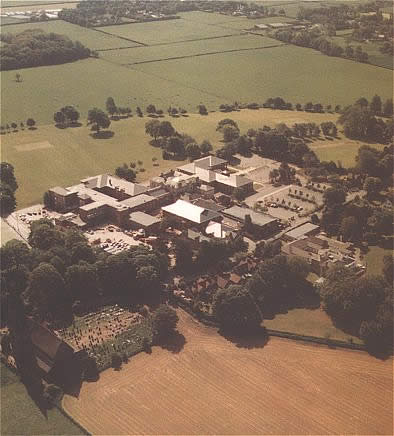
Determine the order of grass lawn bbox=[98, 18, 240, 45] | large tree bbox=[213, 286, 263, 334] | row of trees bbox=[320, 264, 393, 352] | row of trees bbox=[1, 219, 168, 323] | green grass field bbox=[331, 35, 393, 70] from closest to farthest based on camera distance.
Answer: row of trees bbox=[320, 264, 393, 352]
large tree bbox=[213, 286, 263, 334]
row of trees bbox=[1, 219, 168, 323]
green grass field bbox=[331, 35, 393, 70]
grass lawn bbox=[98, 18, 240, 45]

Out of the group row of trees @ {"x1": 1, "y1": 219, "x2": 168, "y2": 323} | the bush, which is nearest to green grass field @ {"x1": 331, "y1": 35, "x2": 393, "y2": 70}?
row of trees @ {"x1": 1, "y1": 219, "x2": 168, "y2": 323}

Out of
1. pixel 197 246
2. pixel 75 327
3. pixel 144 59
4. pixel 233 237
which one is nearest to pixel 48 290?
pixel 75 327

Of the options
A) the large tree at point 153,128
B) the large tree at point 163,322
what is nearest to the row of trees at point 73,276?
the large tree at point 163,322

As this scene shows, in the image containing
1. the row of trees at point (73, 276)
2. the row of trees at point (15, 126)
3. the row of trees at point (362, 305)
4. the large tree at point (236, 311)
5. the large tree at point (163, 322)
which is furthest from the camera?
the row of trees at point (15, 126)

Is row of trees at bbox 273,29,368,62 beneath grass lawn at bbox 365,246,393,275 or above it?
above

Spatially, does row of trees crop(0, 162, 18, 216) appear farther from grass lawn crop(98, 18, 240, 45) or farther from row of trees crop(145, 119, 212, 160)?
grass lawn crop(98, 18, 240, 45)

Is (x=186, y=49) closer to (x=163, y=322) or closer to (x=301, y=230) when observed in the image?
(x=301, y=230)

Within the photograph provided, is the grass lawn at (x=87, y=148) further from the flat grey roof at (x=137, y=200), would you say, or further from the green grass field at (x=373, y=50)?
the green grass field at (x=373, y=50)

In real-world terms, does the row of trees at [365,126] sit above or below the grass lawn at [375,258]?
above
